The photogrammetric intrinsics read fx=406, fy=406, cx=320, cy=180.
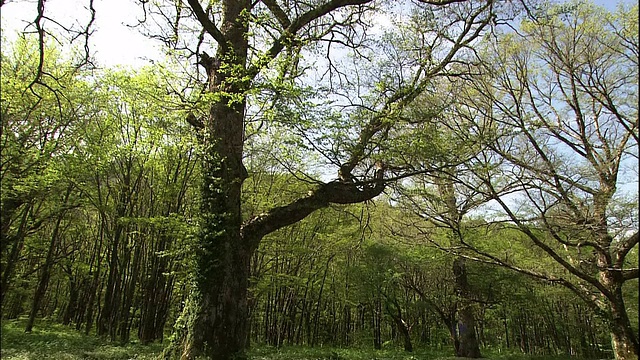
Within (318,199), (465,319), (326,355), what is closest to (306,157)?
(318,199)

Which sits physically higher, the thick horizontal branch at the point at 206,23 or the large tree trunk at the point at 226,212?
the thick horizontal branch at the point at 206,23

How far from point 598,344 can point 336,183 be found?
86.0ft

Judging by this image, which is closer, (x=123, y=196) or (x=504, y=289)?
(x=123, y=196)

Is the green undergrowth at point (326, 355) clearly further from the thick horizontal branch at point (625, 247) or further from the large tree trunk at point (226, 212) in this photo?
the thick horizontal branch at point (625, 247)

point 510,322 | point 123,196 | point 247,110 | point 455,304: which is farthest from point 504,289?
point 123,196

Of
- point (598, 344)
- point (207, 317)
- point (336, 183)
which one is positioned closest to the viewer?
point (207, 317)

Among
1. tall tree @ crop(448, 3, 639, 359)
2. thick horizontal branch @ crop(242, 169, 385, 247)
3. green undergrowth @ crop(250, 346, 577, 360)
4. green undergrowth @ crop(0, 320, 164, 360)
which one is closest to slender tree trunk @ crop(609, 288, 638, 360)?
tall tree @ crop(448, 3, 639, 359)

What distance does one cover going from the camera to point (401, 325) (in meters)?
20.9

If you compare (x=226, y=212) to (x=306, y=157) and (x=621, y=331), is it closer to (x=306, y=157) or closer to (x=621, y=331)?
(x=306, y=157)

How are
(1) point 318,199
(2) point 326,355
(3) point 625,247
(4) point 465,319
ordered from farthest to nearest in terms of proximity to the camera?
(4) point 465,319 < (2) point 326,355 < (3) point 625,247 < (1) point 318,199

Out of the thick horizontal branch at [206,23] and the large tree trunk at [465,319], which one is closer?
the thick horizontal branch at [206,23]

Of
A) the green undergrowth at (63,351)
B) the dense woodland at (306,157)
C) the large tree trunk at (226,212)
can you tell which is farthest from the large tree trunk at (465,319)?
the green undergrowth at (63,351)

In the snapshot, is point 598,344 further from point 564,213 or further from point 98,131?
point 98,131

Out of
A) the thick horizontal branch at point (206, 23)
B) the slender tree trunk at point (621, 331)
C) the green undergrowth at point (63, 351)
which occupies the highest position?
the thick horizontal branch at point (206, 23)
